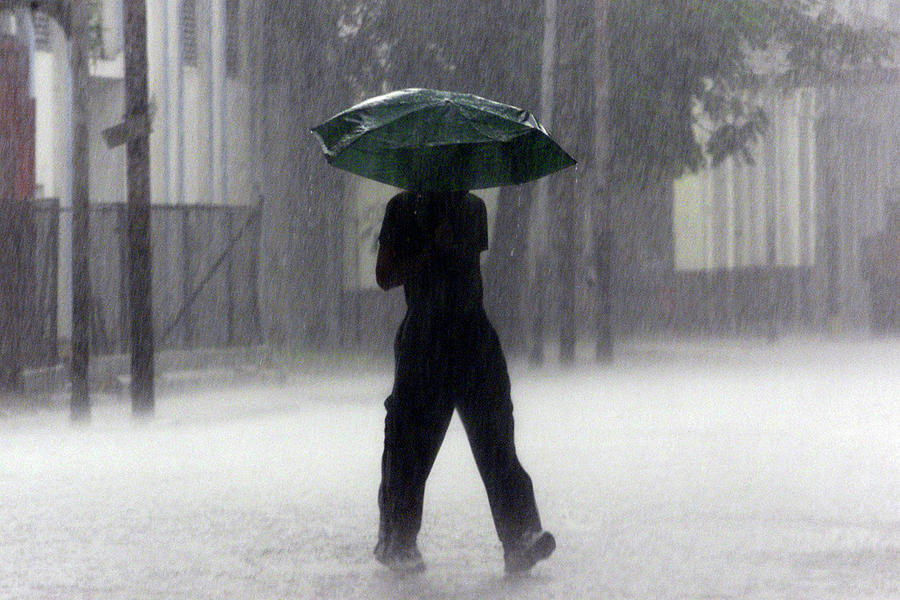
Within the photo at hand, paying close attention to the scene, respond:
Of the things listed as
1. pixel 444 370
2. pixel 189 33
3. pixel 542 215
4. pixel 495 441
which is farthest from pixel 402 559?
pixel 189 33

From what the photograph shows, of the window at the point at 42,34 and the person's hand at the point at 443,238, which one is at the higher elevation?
the window at the point at 42,34

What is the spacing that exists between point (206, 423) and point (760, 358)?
9.01m

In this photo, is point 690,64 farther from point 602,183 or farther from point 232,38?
point 232,38

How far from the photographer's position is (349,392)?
15.6 meters

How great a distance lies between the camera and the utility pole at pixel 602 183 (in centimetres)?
1820

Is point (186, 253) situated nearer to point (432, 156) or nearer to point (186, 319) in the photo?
point (186, 319)

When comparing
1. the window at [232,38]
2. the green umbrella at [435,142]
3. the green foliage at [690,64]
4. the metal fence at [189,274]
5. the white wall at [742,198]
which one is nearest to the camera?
the green umbrella at [435,142]

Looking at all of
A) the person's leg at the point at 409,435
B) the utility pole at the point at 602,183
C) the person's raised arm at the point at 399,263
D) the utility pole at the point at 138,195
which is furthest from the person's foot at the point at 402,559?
the utility pole at the point at 602,183

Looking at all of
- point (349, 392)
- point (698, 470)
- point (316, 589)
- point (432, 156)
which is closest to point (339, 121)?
point (432, 156)

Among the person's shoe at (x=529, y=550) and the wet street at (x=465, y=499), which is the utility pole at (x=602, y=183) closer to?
the wet street at (x=465, y=499)

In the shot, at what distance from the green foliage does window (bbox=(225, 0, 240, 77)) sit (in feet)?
16.3

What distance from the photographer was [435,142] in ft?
19.7

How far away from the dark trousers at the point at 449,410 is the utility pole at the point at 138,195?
6338 mm

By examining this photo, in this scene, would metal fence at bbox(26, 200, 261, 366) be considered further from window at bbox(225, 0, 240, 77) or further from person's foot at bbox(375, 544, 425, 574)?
person's foot at bbox(375, 544, 425, 574)
